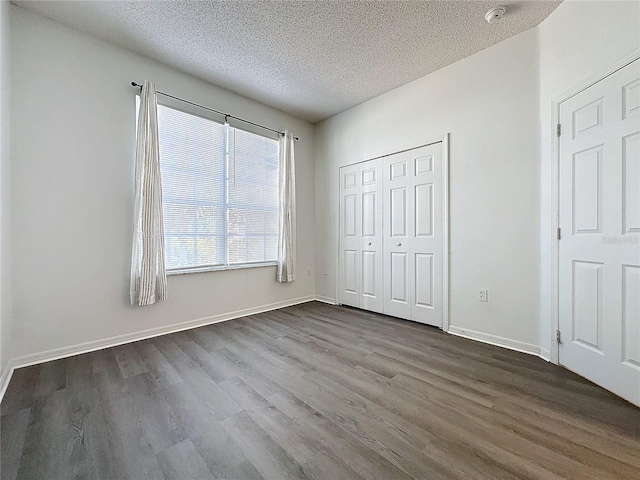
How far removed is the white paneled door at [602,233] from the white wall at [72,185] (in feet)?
12.2

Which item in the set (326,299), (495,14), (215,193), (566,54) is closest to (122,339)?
(215,193)

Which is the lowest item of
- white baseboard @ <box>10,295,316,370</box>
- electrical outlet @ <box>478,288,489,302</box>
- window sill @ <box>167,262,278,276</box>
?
white baseboard @ <box>10,295,316,370</box>

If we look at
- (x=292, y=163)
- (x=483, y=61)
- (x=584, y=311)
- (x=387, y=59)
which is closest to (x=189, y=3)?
(x=387, y=59)

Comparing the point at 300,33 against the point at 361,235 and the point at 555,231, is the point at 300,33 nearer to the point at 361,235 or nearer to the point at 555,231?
the point at 361,235

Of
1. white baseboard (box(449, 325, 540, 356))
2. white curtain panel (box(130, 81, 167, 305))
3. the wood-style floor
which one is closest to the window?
white curtain panel (box(130, 81, 167, 305))

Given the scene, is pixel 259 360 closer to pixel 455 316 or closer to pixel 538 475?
pixel 538 475

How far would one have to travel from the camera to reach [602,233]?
189 cm

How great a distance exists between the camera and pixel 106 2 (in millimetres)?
2168

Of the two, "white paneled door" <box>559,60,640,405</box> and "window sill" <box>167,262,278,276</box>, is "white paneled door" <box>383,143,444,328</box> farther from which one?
"window sill" <box>167,262,278,276</box>

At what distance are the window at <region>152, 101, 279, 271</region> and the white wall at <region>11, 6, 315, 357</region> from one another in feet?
1.11

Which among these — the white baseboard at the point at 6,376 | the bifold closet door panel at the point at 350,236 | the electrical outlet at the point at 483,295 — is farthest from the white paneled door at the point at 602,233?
the white baseboard at the point at 6,376

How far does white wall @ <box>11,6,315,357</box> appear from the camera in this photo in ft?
7.32

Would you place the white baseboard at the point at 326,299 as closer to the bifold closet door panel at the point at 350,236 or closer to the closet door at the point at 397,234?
the bifold closet door panel at the point at 350,236

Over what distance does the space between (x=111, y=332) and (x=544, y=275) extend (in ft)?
13.2
